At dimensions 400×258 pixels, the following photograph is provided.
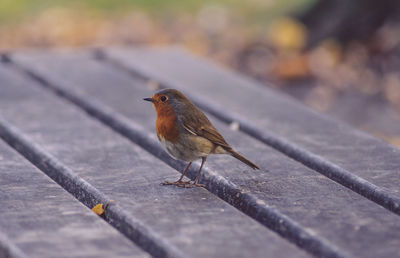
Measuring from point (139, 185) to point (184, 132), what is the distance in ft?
1.38

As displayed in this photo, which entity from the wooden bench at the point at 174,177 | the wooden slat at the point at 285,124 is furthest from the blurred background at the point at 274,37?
the wooden bench at the point at 174,177

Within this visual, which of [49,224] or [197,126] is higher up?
[197,126]

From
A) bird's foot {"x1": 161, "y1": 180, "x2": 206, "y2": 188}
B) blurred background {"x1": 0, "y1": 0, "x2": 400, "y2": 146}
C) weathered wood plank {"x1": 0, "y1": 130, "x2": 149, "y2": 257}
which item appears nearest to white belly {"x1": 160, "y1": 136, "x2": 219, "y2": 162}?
bird's foot {"x1": 161, "y1": 180, "x2": 206, "y2": 188}

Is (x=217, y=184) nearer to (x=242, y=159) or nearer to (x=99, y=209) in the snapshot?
(x=242, y=159)

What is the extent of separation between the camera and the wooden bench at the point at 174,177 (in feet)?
5.75

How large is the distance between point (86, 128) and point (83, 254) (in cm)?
113

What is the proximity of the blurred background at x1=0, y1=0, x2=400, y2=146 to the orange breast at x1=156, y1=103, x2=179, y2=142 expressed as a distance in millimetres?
2319

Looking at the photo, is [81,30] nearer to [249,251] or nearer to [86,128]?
[86,128]

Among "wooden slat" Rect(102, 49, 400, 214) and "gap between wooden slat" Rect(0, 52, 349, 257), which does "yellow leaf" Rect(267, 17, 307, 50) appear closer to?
"wooden slat" Rect(102, 49, 400, 214)

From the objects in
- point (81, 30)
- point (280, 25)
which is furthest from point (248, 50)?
point (81, 30)

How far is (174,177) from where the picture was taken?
→ 2.28 metres

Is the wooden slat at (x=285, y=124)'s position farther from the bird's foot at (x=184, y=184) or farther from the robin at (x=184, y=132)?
the bird's foot at (x=184, y=184)

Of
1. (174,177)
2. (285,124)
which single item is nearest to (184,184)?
(174,177)

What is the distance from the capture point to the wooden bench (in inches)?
69.0
